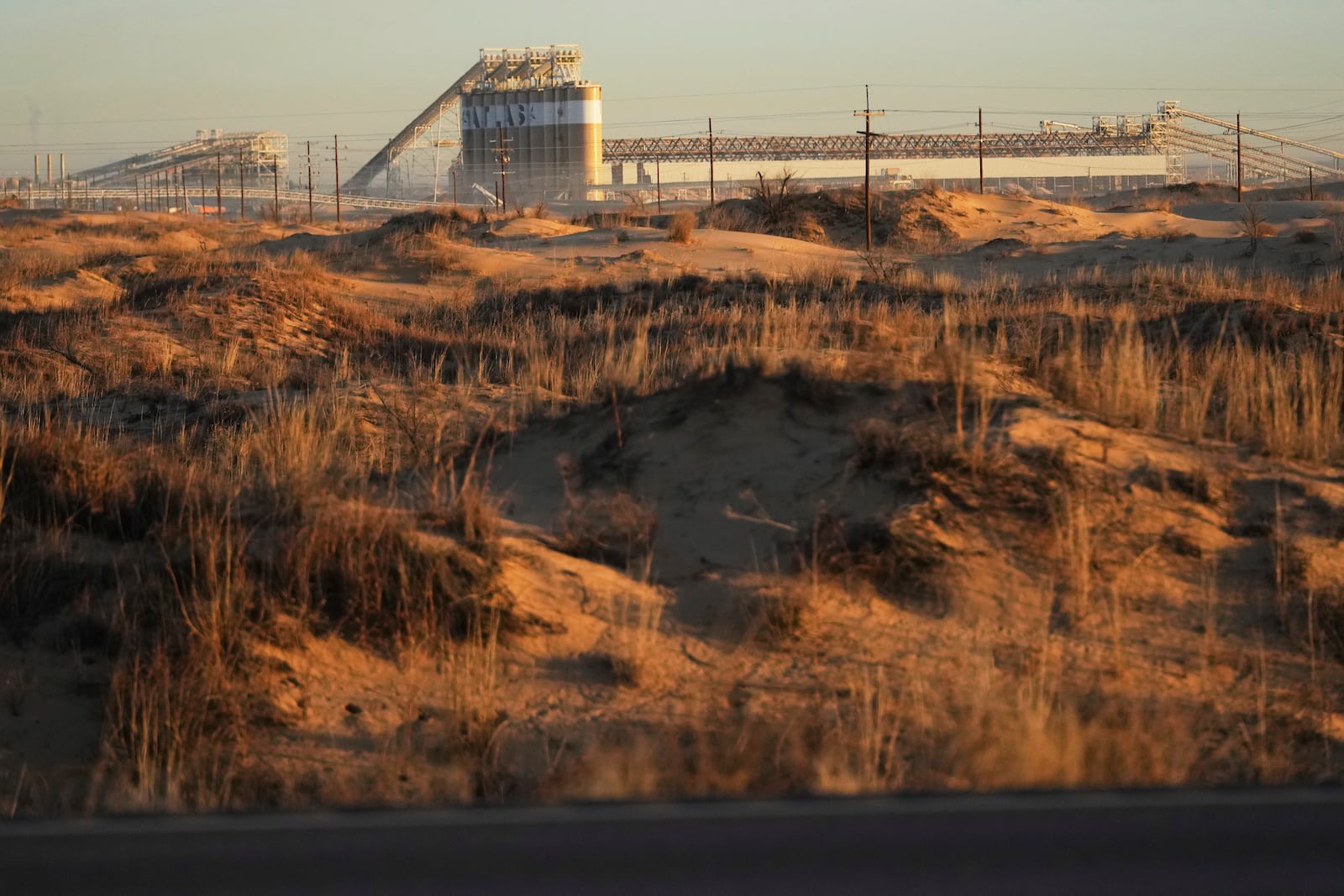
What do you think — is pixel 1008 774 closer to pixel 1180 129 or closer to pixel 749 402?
pixel 749 402

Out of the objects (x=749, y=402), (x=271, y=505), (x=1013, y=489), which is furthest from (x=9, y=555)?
(x=1013, y=489)

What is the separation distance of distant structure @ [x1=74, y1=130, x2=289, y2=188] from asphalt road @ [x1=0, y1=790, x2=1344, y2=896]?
399 feet

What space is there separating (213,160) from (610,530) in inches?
4957

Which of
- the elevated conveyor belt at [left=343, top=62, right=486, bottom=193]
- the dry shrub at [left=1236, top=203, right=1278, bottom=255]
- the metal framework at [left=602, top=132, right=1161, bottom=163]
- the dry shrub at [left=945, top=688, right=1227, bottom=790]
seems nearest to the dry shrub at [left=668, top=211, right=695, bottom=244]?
the dry shrub at [left=1236, top=203, right=1278, bottom=255]

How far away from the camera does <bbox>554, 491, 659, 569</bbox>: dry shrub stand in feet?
26.9

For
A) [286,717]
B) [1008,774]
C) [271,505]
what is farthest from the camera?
[271,505]

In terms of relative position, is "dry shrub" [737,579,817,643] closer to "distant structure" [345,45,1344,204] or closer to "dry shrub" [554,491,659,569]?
"dry shrub" [554,491,659,569]

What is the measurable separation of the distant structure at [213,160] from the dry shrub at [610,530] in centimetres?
11770

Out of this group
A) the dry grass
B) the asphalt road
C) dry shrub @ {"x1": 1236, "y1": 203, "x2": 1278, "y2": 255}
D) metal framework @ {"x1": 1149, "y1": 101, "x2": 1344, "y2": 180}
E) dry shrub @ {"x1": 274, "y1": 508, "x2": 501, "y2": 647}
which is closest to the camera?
the asphalt road

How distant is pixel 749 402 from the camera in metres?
9.95

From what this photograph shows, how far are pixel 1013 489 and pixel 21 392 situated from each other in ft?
44.7

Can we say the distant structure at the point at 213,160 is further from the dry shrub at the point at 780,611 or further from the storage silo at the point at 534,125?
the dry shrub at the point at 780,611

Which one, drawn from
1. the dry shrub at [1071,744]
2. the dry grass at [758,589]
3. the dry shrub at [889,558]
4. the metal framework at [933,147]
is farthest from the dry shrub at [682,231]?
the metal framework at [933,147]

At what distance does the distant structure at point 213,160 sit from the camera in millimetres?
120625
